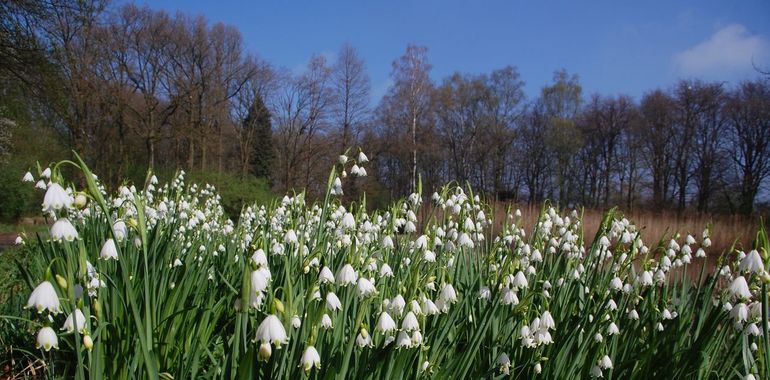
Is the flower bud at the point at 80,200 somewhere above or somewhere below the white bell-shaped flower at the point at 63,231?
above

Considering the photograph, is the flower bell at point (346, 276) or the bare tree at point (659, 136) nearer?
the flower bell at point (346, 276)

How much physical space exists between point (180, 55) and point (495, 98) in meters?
22.2

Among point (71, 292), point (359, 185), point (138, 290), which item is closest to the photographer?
point (71, 292)

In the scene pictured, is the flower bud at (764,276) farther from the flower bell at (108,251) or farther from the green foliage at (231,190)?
the green foliage at (231,190)

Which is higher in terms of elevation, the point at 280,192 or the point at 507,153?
the point at 507,153

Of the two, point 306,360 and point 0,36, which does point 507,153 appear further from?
point 306,360

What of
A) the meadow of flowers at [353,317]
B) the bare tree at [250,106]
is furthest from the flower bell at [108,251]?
the bare tree at [250,106]

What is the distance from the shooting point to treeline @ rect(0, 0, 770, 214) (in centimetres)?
2080

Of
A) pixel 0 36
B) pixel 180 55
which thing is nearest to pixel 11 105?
pixel 0 36

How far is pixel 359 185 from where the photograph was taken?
32938 mm

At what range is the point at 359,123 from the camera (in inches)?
1241

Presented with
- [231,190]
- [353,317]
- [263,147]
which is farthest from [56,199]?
[263,147]

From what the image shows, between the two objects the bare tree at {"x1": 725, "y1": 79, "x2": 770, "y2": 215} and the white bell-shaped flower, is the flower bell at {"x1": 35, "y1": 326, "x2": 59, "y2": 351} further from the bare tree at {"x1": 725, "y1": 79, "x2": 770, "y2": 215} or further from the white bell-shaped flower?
the bare tree at {"x1": 725, "y1": 79, "x2": 770, "y2": 215}

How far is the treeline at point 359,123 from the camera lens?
2080 centimetres
